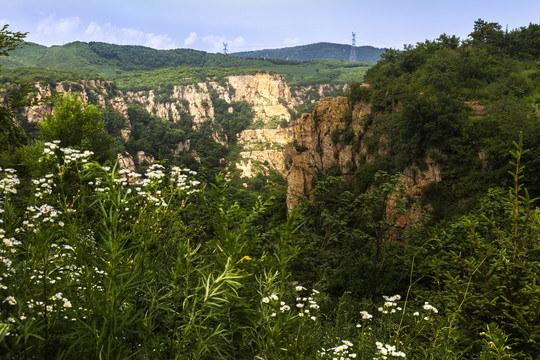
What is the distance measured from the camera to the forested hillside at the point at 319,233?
178 cm

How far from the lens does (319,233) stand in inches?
491

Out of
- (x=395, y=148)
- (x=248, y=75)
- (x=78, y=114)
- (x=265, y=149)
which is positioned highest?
(x=248, y=75)

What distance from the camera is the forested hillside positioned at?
178 cm

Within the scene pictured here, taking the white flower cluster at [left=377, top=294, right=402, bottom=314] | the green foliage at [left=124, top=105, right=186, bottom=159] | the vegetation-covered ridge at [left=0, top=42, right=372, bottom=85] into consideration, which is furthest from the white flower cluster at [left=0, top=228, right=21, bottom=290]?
the vegetation-covered ridge at [left=0, top=42, right=372, bottom=85]

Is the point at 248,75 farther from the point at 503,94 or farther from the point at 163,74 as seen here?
the point at 503,94

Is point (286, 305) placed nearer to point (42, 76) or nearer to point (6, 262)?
point (6, 262)

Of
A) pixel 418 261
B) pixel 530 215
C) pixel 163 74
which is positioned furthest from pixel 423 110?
pixel 163 74

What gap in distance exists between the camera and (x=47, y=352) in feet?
5.69

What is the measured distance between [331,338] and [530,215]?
2.31 meters

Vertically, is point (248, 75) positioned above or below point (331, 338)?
above

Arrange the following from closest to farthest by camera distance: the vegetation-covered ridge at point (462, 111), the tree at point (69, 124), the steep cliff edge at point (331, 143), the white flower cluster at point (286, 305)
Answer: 1. the white flower cluster at point (286, 305)
2. the tree at point (69, 124)
3. the vegetation-covered ridge at point (462, 111)
4. the steep cliff edge at point (331, 143)

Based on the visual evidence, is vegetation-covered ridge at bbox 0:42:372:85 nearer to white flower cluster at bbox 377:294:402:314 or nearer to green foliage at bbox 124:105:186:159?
green foliage at bbox 124:105:186:159

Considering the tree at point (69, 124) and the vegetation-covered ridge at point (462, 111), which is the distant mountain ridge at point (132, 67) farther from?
the tree at point (69, 124)

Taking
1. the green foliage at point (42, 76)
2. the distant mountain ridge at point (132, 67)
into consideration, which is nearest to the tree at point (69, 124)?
the green foliage at point (42, 76)
